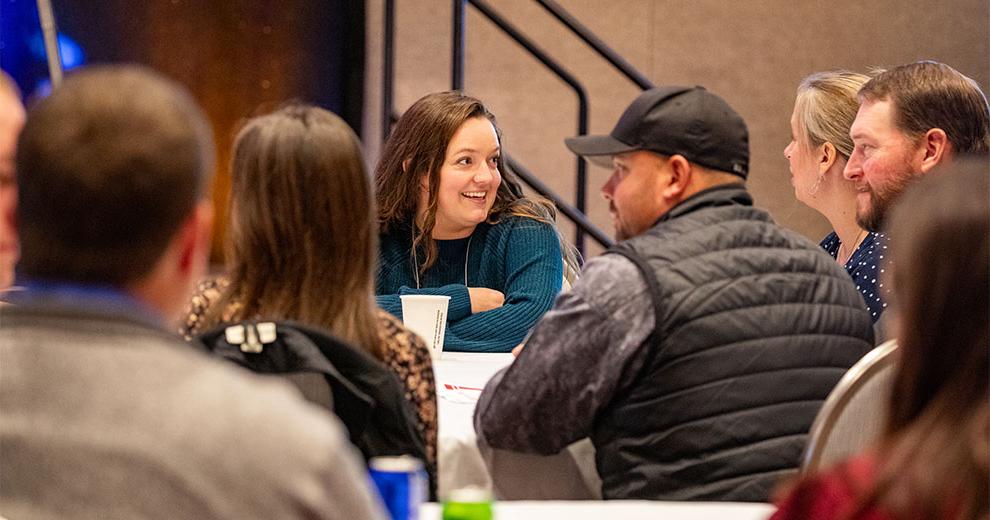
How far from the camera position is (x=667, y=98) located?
2.27 metres

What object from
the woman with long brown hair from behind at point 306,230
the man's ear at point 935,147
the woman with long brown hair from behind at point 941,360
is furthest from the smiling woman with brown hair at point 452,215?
the woman with long brown hair from behind at point 941,360

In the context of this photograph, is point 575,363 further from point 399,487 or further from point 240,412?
point 240,412

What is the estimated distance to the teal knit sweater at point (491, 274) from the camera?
3195 millimetres

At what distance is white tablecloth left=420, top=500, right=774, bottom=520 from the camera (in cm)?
167

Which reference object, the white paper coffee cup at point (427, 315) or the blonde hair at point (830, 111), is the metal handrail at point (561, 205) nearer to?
the blonde hair at point (830, 111)

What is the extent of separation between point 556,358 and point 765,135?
206 inches

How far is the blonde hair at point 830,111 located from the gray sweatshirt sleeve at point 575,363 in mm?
1454

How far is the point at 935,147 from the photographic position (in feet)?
10.1

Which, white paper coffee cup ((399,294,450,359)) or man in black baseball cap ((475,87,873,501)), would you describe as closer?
man in black baseball cap ((475,87,873,501))

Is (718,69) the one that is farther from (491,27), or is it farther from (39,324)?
(39,324)

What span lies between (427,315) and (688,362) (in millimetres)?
889

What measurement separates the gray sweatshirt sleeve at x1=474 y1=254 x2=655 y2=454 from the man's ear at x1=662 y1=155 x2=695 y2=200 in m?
0.22

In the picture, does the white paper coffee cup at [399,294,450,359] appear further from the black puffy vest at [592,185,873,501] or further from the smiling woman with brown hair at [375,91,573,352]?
the black puffy vest at [592,185,873,501]

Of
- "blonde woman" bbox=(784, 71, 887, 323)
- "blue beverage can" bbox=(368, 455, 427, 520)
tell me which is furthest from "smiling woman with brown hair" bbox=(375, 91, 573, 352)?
"blue beverage can" bbox=(368, 455, 427, 520)
